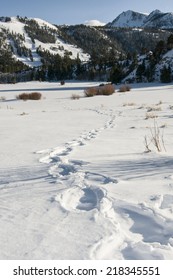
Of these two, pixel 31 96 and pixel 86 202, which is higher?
pixel 31 96

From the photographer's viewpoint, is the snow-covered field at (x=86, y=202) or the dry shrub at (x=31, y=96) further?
the dry shrub at (x=31, y=96)

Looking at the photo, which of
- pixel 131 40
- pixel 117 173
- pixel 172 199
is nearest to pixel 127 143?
pixel 117 173

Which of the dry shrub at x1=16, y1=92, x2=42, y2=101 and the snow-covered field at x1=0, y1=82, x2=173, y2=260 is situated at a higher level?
the dry shrub at x1=16, y1=92, x2=42, y2=101

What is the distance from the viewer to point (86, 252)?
2207 millimetres

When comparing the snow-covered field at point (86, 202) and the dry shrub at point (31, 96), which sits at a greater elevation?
the dry shrub at point (31, 96)

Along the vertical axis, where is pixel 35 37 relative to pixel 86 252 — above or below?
above

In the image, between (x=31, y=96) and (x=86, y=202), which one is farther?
(x=31, y=96)

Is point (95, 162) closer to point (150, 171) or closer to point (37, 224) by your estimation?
point (150, 171)

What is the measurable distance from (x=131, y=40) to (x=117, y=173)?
200953mm

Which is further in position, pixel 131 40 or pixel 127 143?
pixel 131 40

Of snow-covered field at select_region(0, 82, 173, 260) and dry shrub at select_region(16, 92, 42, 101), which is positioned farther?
dry shrub at select_region(16, 92, 42, 101)
